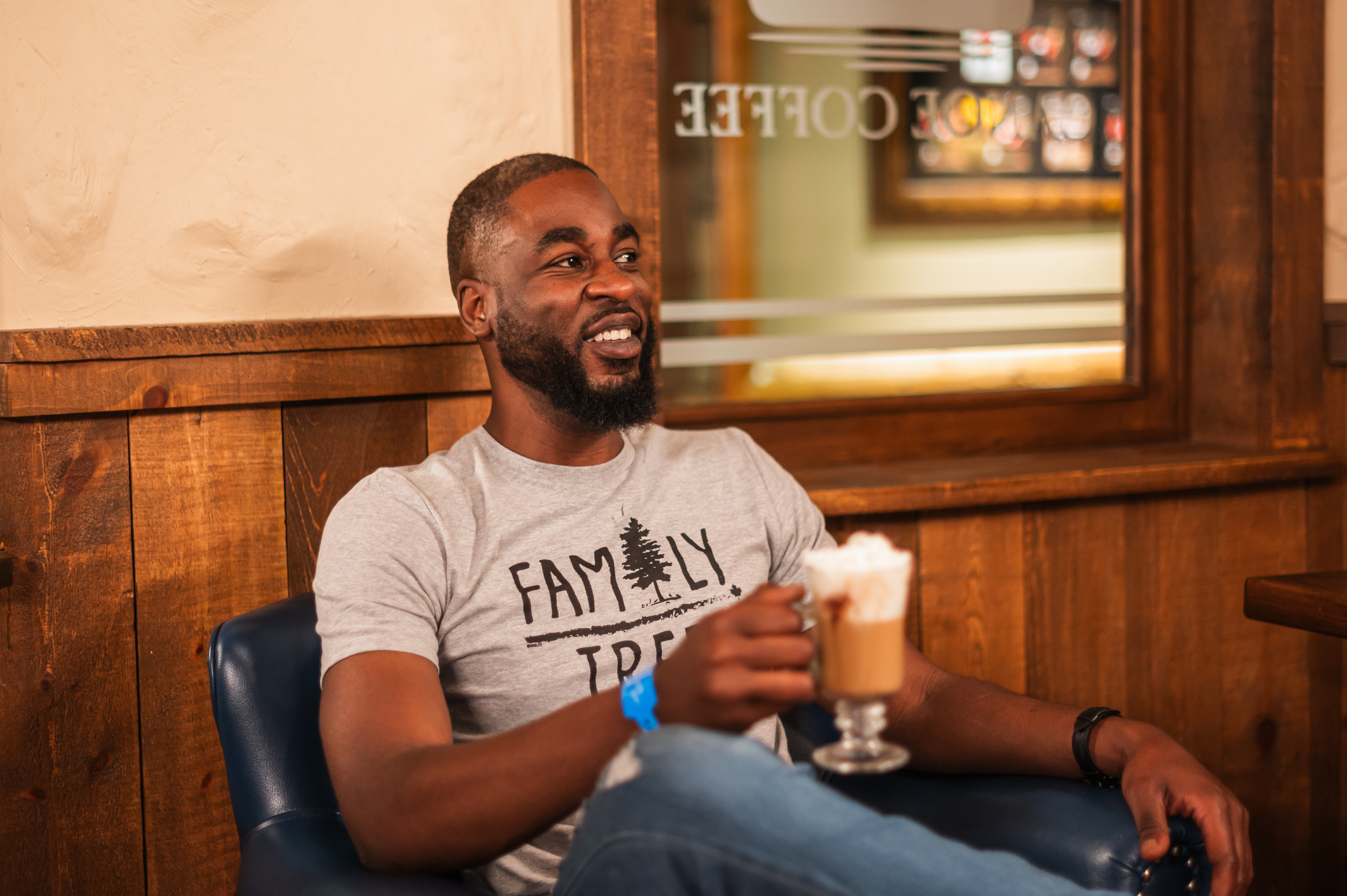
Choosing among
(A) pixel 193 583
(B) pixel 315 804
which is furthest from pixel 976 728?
(A) pixel 193 583

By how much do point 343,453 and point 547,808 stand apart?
2.85ft

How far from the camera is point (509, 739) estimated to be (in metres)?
1.12

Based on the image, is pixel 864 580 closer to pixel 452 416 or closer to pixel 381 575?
pixel 381 575

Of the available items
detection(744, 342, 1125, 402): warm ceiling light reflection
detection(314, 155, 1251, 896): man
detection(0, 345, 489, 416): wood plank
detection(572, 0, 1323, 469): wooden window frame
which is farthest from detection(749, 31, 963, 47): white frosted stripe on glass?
detection(0, 345, 489, 416): wood plank

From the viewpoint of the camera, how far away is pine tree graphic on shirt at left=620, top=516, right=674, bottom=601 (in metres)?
1.47

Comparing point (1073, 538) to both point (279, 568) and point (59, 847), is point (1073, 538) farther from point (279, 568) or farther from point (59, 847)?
point (59, 847)

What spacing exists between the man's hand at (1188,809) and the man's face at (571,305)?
756 millimetres

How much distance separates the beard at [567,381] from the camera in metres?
1.56

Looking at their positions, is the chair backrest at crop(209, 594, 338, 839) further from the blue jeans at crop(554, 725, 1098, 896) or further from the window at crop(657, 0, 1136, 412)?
the window at crop(657, 0, 1136, 412)

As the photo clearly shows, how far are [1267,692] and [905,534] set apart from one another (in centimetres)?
88

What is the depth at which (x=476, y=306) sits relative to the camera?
163cm

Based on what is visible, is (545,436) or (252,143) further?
(252,143)

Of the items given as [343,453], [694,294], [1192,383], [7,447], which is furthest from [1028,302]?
[7,447]

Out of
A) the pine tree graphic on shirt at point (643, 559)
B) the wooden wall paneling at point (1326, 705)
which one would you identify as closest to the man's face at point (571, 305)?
the pine tree graphic on shirt at point (643, 559)
